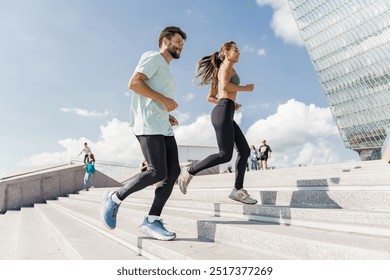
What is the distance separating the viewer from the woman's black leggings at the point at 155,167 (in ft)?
7.66

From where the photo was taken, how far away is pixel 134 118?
2.53 m

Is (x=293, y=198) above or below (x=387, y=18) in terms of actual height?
below

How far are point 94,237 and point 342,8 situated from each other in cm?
8173

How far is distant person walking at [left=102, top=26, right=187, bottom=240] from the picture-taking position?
2340 mm

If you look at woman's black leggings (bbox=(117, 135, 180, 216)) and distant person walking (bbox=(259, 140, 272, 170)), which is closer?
woman's black leggings (bbox=(117, 135, 180, 216))

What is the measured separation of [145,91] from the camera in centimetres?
230

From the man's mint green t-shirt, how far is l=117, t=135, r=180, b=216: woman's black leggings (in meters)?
0.07

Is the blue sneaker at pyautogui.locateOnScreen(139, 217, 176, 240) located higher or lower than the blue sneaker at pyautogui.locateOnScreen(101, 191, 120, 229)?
lower

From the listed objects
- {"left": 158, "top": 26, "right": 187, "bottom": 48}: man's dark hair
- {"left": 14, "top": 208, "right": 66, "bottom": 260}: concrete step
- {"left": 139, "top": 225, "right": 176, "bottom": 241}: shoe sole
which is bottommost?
{"left": 14, "top": 208, "right": 66, "bottom": 260}: concrete step

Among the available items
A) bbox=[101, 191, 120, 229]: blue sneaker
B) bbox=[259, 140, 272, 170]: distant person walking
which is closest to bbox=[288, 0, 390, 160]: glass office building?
bbox=[259, 140, 272, 170]: distant person walking

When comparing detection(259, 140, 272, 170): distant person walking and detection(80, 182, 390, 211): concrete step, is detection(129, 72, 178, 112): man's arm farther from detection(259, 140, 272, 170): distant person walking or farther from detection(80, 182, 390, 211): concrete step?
detection(259, 140, 272, 170): distant person walking

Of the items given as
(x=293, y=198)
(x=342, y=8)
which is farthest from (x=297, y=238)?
(x=342, y=8)
